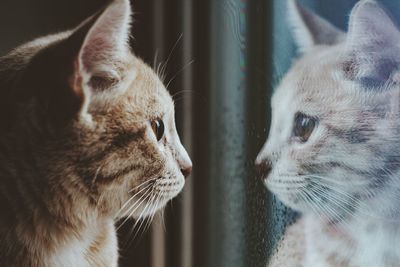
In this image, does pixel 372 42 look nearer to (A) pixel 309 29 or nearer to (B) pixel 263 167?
(A) pixel 309 29

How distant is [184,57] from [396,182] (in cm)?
67

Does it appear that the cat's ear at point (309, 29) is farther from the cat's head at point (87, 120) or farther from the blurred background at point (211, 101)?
the cat's head at point (87, 120)

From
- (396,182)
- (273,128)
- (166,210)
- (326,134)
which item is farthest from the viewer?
(166,210)

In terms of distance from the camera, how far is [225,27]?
121 cm

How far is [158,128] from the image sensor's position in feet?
3.48

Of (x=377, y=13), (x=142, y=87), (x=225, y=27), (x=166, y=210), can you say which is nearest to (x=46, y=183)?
(x=142, y=87)

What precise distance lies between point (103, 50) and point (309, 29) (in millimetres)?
407

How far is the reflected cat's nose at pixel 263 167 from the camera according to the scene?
103 cm

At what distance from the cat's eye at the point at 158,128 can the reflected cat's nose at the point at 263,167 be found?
0.71 feet

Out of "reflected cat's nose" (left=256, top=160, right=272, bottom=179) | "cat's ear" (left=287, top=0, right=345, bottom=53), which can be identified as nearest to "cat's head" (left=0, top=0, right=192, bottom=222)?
"reflected cat's nose" (left=256, top=160, right=272, bottom=179)

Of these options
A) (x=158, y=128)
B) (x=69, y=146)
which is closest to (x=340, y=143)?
(x=158, y=128)

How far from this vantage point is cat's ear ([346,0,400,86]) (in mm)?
797

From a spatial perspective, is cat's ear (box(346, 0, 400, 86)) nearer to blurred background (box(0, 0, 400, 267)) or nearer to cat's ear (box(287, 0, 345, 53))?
cat's ear (box(287, 0, 345, 53))

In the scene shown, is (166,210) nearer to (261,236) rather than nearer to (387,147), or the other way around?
(261,236)
